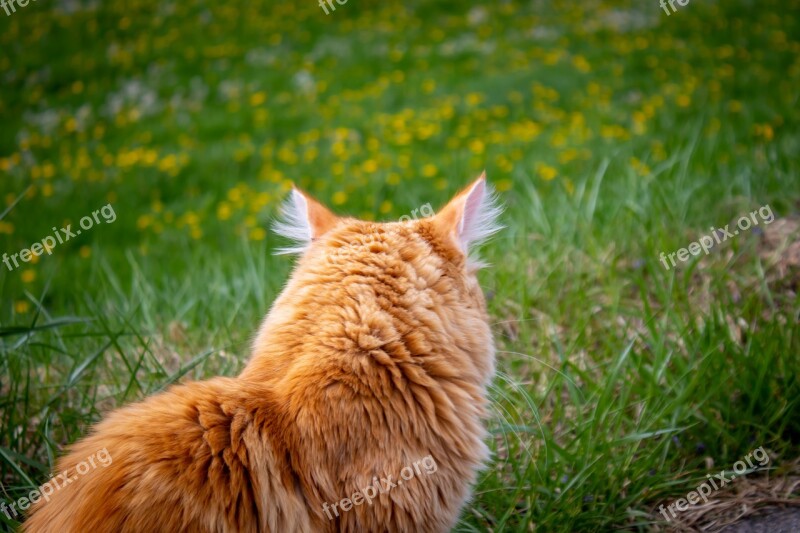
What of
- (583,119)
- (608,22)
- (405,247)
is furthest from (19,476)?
(608,22)

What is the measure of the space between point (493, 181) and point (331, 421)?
4.54 metres

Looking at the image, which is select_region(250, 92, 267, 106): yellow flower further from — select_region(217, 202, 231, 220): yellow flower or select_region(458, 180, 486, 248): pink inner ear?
select_region(458, 180, 486, 248): pink inner ear

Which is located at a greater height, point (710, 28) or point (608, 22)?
point (608, 22)

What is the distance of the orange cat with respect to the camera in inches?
64.7

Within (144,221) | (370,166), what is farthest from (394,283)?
(144,221)

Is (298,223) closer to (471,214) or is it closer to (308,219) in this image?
(308,219)

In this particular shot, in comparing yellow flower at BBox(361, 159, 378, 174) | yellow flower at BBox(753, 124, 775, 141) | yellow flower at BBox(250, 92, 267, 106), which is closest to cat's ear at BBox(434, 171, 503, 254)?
yellow flower at BBox(753, 124, 775, 141)

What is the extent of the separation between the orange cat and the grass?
1.62 ft

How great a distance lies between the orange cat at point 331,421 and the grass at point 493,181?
1.62ft

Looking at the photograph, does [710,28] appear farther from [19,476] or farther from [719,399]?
[19,476]

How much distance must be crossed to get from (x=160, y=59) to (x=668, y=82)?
716 centimetres

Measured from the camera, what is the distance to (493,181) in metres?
6.04

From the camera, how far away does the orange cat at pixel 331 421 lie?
164 centimetres

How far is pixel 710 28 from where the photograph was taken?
32.4ft
